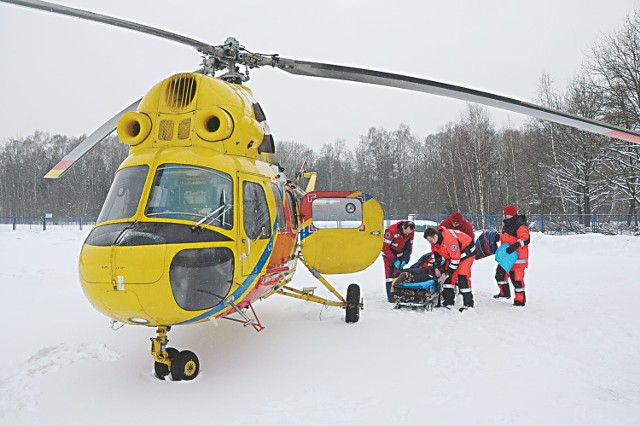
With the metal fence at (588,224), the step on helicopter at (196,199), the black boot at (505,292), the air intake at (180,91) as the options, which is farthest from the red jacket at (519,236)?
the metal fence at (588,224)

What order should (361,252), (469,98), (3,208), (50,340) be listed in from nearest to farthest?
(469,98) < (50,340) < (361,252) < (3,208)

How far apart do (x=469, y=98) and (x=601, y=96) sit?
22685 millimetres

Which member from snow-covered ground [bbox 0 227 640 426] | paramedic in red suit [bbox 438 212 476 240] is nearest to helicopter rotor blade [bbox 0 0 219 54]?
snow-covered ground [bbox 0 227 640 426]

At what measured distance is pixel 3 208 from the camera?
57.3m

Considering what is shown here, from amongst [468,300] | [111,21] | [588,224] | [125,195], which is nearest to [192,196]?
[125,195]

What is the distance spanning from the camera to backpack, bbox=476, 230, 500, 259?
809cm

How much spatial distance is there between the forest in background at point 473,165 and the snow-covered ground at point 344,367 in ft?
64.6

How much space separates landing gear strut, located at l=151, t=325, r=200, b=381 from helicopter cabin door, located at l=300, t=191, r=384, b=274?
2817 mm

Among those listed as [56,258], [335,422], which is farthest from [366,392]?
[56,258]

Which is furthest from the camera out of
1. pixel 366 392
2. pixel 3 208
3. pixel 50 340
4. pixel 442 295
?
pixel 3 208

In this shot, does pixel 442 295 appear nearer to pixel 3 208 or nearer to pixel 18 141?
pixel 3 208

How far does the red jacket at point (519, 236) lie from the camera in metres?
7.36

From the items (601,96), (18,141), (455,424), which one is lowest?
(455,424)

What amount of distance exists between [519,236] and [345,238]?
10.5ft
